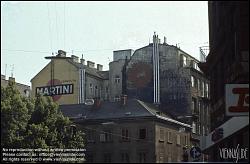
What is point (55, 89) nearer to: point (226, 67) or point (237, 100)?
point (226, 67)

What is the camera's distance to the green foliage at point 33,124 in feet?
60.7

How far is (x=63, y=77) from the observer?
35281mm

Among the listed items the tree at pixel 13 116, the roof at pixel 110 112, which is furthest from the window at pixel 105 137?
the tree at pixel 13 116

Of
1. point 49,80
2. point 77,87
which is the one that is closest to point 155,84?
point 77,87

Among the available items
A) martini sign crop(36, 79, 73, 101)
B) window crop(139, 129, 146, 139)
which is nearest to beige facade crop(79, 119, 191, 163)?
window crop(139, 129, 146, 139)

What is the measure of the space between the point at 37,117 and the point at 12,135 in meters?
6.51

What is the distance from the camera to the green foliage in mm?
18500

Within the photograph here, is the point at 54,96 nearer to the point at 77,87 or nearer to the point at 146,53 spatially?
the point at 77,87

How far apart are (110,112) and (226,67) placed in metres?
12.1

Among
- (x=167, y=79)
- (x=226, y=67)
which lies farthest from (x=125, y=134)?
(x=167, y=79)

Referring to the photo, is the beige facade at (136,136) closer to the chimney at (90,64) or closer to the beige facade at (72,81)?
the beige facade at (72,81)

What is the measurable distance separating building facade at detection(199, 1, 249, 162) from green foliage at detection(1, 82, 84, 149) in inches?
214

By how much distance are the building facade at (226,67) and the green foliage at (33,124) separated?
543cm

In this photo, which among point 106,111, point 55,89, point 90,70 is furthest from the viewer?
point 90,70
